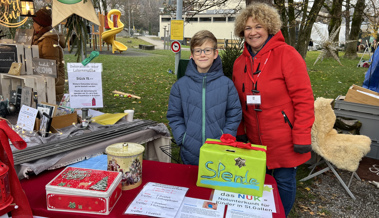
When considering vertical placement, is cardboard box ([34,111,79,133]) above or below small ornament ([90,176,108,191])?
above

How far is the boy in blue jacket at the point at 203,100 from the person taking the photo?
189 cm

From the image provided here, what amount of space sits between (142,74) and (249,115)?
9.33 m

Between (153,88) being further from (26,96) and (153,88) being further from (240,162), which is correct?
(240,162)

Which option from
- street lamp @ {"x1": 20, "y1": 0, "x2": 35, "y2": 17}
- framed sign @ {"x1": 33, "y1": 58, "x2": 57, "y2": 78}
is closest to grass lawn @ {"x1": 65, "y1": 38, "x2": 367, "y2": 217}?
framed sign @ {"x1": 33, "y1": 58, "x2": 57, "y2": 78}

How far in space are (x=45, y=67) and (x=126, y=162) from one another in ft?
5.78

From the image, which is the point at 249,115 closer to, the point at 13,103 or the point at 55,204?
the point at 55,204

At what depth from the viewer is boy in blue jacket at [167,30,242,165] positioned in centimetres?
189

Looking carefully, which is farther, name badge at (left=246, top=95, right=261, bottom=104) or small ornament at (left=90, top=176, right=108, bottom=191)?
name badge at (left=246, top=95, right=261, bottom=104)

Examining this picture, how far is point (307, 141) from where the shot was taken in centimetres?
194

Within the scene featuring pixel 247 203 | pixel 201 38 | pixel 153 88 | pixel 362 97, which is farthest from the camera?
pixel 153 88

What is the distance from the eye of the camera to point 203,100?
1.91 metres

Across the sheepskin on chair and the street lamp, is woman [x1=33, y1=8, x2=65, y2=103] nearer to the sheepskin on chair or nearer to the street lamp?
the street lamp

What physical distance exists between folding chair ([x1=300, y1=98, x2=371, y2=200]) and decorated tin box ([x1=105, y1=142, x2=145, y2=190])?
259 centimetres

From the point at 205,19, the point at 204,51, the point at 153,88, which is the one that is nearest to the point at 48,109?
the point at 204,51
